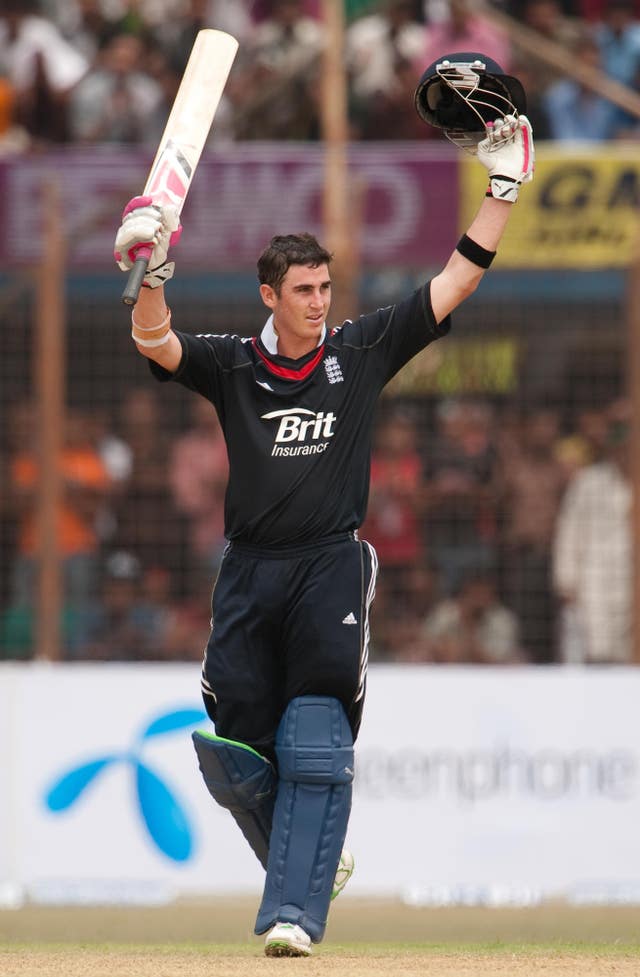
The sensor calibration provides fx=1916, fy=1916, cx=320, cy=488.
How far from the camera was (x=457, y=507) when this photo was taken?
439 inches

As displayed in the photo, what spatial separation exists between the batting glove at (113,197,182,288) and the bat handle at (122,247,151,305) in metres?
0.01

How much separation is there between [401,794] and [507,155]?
473cm

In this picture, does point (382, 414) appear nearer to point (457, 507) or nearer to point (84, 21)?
point (457, 507)

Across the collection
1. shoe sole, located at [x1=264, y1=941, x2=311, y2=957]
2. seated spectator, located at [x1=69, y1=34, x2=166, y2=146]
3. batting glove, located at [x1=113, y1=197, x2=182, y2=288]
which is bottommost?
shoe sole, located at [x1=264, y1=941, x2=311, y2=957]

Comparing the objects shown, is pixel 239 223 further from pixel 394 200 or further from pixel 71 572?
pixel 71 572

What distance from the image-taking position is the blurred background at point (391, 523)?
10.2 m

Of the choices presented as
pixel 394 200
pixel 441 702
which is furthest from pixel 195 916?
pixel 394 200

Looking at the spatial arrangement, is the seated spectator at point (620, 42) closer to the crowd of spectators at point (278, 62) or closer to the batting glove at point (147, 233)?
the crowd of spectators at point (278, 62)

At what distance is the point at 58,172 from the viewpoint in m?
11.7

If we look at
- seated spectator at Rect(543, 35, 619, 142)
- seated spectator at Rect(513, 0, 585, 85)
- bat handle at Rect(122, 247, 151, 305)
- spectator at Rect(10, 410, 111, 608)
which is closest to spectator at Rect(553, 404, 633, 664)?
spectator at Rect(10, 410, 111, 608)

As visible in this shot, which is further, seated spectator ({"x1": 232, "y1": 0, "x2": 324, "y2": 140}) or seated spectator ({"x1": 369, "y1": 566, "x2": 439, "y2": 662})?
seated spectator ({"x1": 232, "y1": 0, "x2": 324, "y2": 140})

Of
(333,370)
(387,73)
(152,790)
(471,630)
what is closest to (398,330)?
(333,370)

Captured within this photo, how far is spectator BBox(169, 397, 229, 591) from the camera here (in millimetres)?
11266

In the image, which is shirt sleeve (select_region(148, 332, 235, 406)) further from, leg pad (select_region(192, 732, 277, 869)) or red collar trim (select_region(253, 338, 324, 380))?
leg pad (select_region(192, 732, 277, 869))
